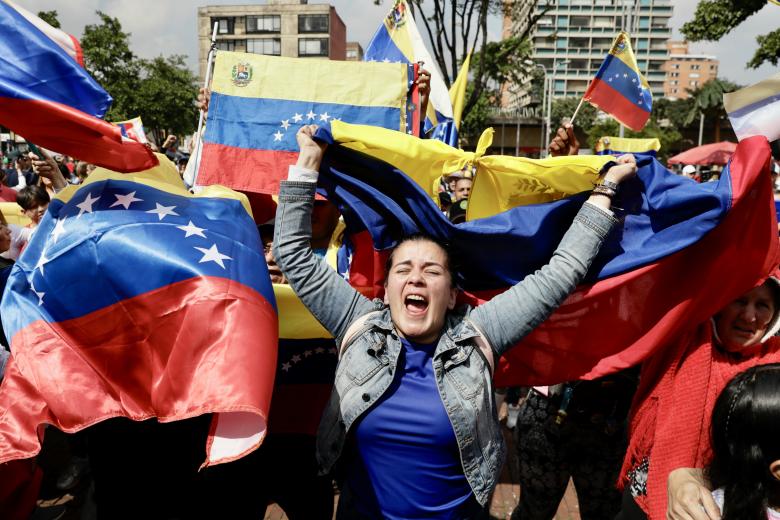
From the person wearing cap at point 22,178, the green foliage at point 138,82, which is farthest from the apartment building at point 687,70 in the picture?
the person wearing cap at point 22,178

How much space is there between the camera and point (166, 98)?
38188 mm

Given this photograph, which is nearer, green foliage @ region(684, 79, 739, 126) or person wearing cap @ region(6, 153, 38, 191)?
person wearing cap @ region(6, 153, 38, 191)

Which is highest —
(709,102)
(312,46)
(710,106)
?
(312,46)

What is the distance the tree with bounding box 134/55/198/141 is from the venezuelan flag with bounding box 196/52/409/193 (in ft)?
108

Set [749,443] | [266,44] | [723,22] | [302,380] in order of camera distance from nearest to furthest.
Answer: [749,443] → [302,380] → [723,22] → [266,44]

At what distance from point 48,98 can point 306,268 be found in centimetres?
122

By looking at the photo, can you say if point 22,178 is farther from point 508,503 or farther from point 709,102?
point 709,102

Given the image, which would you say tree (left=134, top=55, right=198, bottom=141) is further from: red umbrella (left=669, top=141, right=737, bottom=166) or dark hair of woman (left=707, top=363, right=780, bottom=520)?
dark hair of woman (left=707, top=363, right=780, bottom=520)

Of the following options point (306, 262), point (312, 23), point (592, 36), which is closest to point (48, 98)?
point (306, 262)

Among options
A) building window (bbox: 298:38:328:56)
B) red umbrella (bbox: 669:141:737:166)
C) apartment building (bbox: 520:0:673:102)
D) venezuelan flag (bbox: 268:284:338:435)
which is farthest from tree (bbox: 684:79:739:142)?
apartment building (bbox: 520:0:673:102)

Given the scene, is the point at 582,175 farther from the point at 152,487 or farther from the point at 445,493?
the point at 152,487

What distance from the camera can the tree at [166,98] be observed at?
1428 inches

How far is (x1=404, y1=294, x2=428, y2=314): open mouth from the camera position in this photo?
218 centimetres

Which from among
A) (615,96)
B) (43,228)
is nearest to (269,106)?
(43,228)
